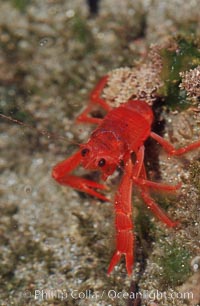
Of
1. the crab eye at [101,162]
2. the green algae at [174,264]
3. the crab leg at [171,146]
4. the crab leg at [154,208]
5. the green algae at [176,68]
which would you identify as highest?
the green algae at [176,68]

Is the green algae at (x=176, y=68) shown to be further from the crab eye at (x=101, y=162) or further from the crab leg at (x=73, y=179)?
the crab leg at (x=73, y=179)

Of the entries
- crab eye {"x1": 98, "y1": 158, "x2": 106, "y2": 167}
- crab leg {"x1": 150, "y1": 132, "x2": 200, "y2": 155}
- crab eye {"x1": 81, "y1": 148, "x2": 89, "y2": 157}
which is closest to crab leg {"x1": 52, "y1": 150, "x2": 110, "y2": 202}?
crab eye {"x1": 81, "y1": 148, "x2": 89, "y2": 157}

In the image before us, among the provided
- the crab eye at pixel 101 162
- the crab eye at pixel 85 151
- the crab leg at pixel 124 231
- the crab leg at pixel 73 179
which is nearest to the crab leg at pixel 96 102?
the crab leg at pixel 73 179

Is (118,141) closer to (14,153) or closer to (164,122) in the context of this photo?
(164,122)

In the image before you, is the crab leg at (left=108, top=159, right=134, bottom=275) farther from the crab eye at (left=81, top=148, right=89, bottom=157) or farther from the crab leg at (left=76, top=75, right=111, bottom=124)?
the crab leg at (left=76, top=75, right=111, bottom=124)

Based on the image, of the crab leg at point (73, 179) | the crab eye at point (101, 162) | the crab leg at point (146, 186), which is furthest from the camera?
the crab leg at point (73, 179)

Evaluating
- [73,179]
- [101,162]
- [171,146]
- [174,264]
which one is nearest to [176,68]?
[171,146]

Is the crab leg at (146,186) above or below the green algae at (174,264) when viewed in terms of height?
above

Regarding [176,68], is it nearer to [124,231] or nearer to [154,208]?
Result: [154,208]

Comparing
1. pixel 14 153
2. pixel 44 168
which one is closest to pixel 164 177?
pixel 44 168
